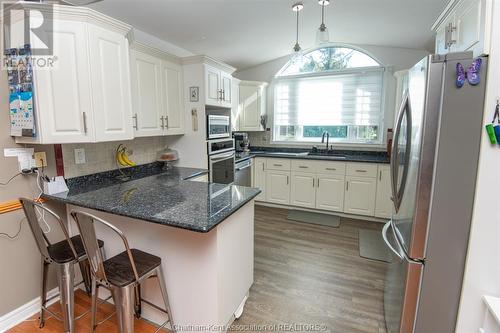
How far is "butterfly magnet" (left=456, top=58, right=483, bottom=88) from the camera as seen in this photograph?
1.20 metres

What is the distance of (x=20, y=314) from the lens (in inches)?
72.9

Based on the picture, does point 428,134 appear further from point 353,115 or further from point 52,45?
point 353,115

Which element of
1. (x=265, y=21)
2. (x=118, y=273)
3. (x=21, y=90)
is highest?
(x=265, y=21)

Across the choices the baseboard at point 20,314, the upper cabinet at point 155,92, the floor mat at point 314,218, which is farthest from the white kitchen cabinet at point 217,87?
the baseboard at point 20,314

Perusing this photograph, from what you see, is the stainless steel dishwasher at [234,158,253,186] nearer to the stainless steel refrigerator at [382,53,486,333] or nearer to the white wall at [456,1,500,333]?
the stainless steel refrigerator at [382,53,486,333]

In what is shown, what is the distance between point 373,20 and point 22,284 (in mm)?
4324

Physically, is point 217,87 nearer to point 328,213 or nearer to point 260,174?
point 260,174

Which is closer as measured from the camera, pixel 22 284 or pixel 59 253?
pixel 59 253

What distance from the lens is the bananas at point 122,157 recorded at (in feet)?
8.31

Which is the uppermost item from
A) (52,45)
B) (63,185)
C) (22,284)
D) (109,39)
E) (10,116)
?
(109,39)

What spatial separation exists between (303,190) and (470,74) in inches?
116

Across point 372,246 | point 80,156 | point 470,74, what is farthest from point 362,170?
point 80,156

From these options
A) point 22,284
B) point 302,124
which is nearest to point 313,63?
point 302,124

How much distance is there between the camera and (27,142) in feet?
5.64
